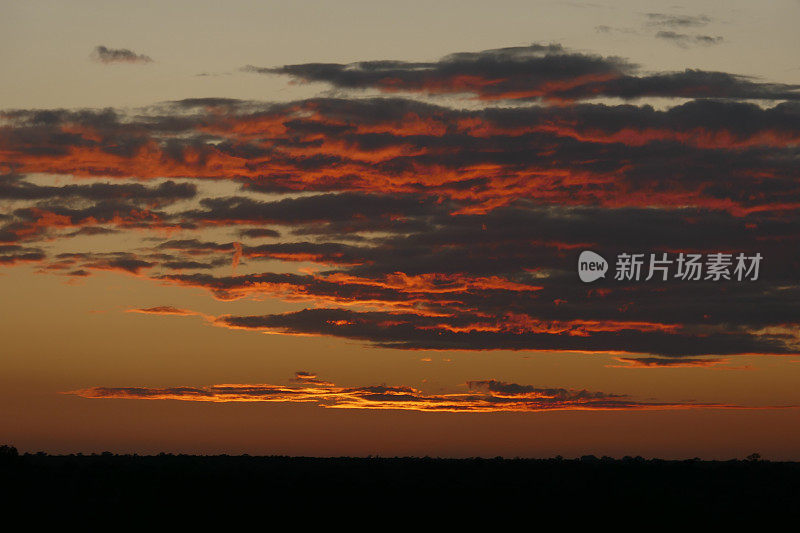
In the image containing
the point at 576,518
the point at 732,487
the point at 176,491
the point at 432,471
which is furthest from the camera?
the point at 432,471

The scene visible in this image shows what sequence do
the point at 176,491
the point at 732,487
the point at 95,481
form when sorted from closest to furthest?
the point at 176,491
the point at 95,481
the point at 732,487

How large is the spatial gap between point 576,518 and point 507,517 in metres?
3.34

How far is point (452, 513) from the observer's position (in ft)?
190

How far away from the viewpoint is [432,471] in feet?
321

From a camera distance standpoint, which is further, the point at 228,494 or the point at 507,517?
the point at 228,494

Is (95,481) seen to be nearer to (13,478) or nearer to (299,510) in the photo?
(13,478)

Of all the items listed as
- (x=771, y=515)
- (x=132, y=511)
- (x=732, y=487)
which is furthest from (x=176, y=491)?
(x=732, y=487)

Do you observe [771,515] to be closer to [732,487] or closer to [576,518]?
[576,518]

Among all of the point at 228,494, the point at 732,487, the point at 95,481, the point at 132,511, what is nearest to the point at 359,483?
the point at 228,494

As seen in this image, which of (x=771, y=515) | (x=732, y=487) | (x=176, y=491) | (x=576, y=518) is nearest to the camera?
(x=576, y=518)

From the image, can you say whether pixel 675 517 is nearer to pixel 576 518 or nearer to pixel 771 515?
pixel 576 518

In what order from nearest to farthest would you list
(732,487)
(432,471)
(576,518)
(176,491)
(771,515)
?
(576,518)
(771,515)
(176,491)
(732,487)
(432,471)

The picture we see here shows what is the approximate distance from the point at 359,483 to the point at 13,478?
945 inches

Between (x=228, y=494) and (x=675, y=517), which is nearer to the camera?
(x=675, y=517)
